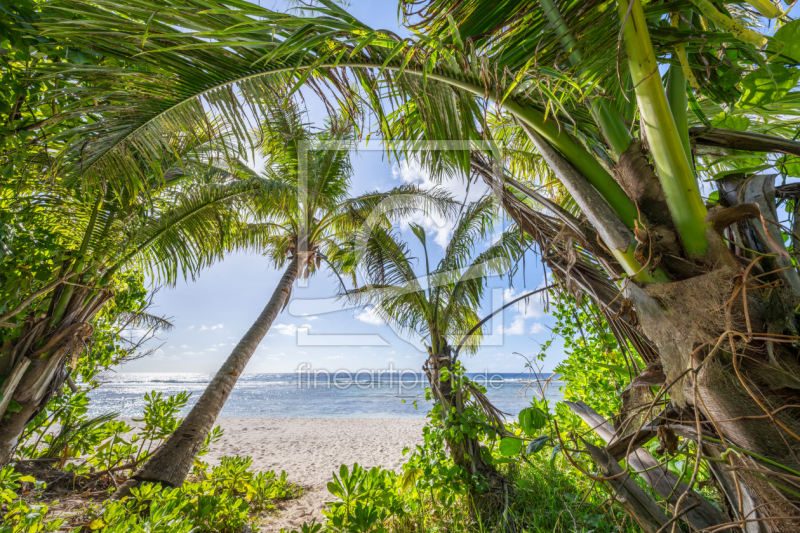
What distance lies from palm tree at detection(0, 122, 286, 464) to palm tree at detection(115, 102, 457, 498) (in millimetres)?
1121

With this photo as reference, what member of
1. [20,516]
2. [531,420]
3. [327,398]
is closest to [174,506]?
[20,516]

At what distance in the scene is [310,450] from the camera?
32.8ft

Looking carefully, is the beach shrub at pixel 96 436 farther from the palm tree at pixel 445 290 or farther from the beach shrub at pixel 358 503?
the palm tree at pixel 445 290

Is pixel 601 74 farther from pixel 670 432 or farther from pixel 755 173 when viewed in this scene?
pixel 670 432

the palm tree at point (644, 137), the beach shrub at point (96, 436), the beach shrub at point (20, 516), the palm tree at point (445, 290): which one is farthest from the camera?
the beach shrub at point (96, 436)

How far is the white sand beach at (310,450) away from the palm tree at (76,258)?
259 centimetres

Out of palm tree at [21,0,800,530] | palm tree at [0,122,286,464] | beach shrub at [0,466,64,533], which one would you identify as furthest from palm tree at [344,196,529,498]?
beach shrub at [0,466,64,533]

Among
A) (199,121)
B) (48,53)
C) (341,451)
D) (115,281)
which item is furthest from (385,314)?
(341,451)

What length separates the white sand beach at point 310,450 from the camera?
4.65 m

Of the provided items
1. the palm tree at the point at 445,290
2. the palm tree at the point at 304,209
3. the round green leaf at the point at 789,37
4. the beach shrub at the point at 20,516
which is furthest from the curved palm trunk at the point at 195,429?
the round green leaf at the point at 789,37

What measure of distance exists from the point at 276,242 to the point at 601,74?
7102 mm

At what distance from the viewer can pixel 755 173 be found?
968 mm

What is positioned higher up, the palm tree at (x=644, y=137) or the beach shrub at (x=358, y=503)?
the palm tree at (x=644, y=137)

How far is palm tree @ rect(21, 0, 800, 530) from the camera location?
31.8 inches
